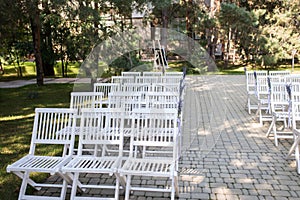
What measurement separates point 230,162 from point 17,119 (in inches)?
209

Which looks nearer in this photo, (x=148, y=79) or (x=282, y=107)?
(x=282, y=107)

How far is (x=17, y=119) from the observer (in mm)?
7055

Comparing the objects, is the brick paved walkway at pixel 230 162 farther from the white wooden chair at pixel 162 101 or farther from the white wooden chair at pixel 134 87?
the white wooden chair at pixel 134 87

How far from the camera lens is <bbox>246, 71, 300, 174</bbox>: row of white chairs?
4.23 m

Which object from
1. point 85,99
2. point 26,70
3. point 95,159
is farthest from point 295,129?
point 26,70

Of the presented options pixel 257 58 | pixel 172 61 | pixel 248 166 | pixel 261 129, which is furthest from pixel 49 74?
pixel 248 166

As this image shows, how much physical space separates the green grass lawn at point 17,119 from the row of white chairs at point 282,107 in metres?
3.68

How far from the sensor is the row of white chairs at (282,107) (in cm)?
423

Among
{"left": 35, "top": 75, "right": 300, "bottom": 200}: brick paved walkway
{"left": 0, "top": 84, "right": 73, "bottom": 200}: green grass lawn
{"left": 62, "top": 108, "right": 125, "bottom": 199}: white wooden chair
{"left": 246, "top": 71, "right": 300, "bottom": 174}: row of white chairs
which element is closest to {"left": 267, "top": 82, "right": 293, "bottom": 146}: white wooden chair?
{"left": 246, "top": 71, "right": 300, "bottom": 174}: row of white chairs

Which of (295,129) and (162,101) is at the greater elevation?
(162,101)

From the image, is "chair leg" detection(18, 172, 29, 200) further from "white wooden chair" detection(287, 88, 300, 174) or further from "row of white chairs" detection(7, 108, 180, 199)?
"white wooden chair" detection(287, 88, 300, 174)

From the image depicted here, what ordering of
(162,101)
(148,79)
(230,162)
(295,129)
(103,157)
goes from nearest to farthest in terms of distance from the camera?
(103,157), (295,129), (230,162), (162,101), (148,79)

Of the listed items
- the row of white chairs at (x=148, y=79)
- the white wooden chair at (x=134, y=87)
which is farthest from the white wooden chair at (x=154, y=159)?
the row of white chairs at (x=148, y=79)

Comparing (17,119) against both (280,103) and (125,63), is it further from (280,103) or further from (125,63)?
(280,103)
